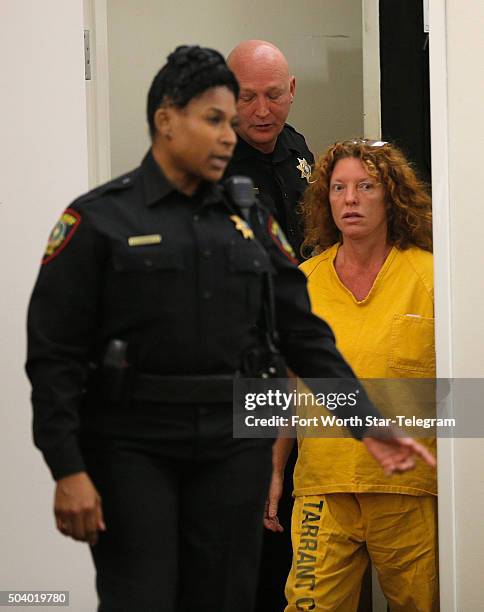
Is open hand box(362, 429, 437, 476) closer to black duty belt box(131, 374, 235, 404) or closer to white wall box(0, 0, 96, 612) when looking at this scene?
black duty belt box(131, 374, 235, 404)

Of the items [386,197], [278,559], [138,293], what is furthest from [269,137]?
[278,559]

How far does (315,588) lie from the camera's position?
7.46ft

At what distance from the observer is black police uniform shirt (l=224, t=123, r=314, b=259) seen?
80.7 inches

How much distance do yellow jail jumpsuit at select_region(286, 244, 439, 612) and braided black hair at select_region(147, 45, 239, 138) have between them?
2.86 ft

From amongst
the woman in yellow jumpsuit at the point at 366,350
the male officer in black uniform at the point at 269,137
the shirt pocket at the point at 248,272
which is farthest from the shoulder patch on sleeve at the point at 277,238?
the woman in yellow jumpsuit at the point at 366,350

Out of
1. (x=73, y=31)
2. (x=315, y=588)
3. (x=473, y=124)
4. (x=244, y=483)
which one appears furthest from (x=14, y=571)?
(x=473, y=124)

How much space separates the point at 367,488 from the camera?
2.27 metres

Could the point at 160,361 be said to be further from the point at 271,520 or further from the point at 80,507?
the point at 271,520

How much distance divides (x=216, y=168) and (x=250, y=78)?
0.73 metres

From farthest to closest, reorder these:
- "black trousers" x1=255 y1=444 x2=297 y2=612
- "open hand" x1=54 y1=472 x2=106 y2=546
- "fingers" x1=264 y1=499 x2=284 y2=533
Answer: "black trousers" x1=255 y1=444 x2=297 y2=612 < "fingers" x1=264 y1=499 x2=284 y2=533 < "open hand" x1=54 y1=472 x2=106 y2=546

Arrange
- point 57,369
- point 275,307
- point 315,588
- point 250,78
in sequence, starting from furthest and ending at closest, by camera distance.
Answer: point 315,588 < point 250,78 < point 275,307 < point 57,369

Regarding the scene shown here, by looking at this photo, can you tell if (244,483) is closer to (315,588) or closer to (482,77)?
(315,588)

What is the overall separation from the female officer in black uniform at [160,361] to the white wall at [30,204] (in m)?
0.75

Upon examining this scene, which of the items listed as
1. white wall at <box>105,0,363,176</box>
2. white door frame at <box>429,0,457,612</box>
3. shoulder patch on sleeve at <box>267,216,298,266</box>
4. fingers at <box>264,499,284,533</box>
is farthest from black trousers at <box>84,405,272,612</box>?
white door frame at <box>429,0,457,612</box>
